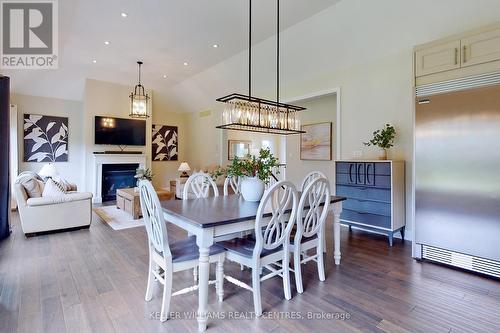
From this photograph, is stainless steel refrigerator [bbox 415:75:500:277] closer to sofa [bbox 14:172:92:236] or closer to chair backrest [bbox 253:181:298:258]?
chair backrest [bbox 253:181:298:258]

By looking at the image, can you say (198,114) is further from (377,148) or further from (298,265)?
(298,265)

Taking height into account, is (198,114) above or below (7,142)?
above

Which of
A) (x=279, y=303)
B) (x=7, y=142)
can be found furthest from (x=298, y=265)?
(x=7, y=142)

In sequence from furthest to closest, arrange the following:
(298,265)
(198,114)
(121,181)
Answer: (198,114), (121,181), (298,265)

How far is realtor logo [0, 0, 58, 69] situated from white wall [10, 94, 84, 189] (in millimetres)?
1514

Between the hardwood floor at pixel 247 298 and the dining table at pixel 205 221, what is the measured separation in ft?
0.99

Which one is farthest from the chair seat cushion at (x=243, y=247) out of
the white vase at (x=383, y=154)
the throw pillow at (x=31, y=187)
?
the throw pillow at (x=31, y=187)

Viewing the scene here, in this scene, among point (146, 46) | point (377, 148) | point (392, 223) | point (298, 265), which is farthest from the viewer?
point (146, 46)

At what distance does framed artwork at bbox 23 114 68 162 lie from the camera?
683 centimetres

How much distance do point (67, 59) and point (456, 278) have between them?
7603mm

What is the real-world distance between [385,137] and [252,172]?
7.83 feet

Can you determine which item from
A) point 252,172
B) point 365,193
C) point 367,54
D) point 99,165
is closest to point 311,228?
point 252,172

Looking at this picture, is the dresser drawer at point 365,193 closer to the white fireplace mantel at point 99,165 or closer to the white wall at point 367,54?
the white wall at point 367,54

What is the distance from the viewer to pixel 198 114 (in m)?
8.91
